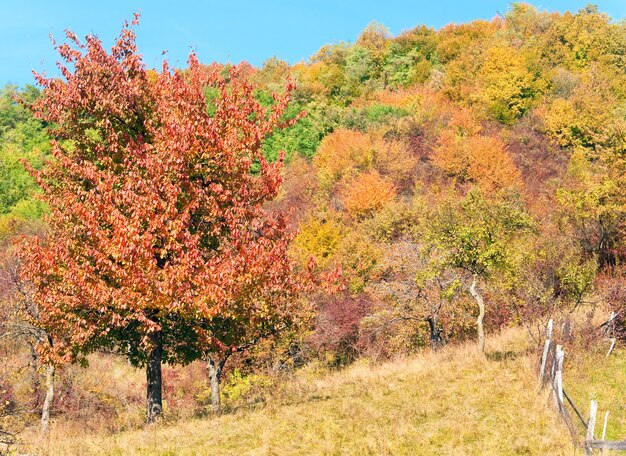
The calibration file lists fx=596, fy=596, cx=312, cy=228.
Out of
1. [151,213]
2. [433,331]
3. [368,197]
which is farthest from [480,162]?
[151,213]

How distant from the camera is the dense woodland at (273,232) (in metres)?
15.9

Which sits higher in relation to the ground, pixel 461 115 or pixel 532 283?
pixel 461 115

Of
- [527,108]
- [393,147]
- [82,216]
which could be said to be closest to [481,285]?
[82,216]

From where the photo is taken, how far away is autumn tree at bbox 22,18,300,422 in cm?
1522

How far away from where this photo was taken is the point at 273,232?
18.0m

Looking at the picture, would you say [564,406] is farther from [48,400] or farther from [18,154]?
[18,154]

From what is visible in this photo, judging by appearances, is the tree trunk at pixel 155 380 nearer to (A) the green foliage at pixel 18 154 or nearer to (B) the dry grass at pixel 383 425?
(B) the dry grass at pixel 383 425

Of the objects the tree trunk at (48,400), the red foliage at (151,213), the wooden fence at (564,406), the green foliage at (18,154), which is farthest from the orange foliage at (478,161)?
the green foliage at (18,154)

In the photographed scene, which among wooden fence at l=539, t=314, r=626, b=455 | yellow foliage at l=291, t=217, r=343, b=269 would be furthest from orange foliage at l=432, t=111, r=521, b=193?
wooden fence at l=539, t=314, r=626, b=455

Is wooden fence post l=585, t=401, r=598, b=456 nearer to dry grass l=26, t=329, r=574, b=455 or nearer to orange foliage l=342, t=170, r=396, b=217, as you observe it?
dry grass l=26, t=329, r=574, b=455

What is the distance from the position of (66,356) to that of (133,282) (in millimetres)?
4027

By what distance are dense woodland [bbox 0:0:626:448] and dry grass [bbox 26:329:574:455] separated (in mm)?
2631

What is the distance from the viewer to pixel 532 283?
26.9 metres

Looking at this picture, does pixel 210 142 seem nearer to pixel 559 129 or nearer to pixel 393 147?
pixel 393 147
